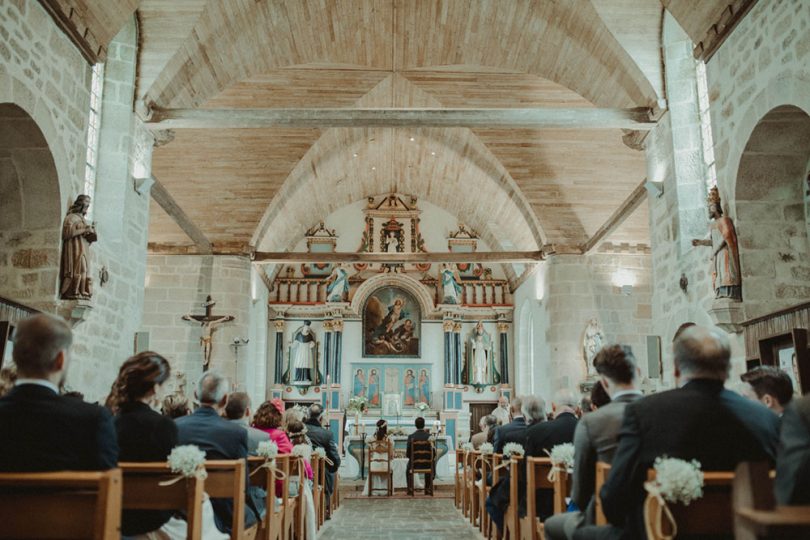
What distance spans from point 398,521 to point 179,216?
23.4 feet

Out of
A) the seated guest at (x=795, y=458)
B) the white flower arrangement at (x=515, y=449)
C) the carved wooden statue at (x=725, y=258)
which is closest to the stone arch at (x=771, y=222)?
the carved wooden statue at (x=725, y=258)

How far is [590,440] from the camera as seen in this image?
3303 mm

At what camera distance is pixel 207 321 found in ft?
47.2

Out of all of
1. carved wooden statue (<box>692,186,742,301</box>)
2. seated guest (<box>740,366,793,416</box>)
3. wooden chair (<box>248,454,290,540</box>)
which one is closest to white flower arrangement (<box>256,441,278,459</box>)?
wooden chair (<box>248,454,290,540</box>)

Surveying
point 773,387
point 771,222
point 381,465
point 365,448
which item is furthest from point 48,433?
point 365,448

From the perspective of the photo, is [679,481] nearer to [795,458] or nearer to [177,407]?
[795,458]

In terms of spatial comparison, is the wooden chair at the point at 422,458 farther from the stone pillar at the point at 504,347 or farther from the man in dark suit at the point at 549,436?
the stone pillar at the point at 504,347

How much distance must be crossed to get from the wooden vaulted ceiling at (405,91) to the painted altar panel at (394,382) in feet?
15.3

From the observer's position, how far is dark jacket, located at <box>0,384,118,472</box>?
2.66m

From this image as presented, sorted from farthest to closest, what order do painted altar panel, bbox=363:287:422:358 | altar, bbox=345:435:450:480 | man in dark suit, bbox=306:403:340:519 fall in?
painted altar panel, bbox=363:287:422:358 → altar, bbox=345:435:450:480 → man in dark suit, bbox=306:403:340:519

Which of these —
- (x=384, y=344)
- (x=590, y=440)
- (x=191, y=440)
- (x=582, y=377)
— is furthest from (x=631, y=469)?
(x=384, y=344)

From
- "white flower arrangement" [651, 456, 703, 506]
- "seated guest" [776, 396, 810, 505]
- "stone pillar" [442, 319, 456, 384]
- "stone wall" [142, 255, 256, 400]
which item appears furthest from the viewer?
"stone pillar" [442, 319, 456, 384]

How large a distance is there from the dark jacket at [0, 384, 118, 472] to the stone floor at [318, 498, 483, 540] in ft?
17.3

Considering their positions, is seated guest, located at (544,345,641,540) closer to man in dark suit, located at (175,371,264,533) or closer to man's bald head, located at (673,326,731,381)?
man's bald head, located at (673,326,731,381)
